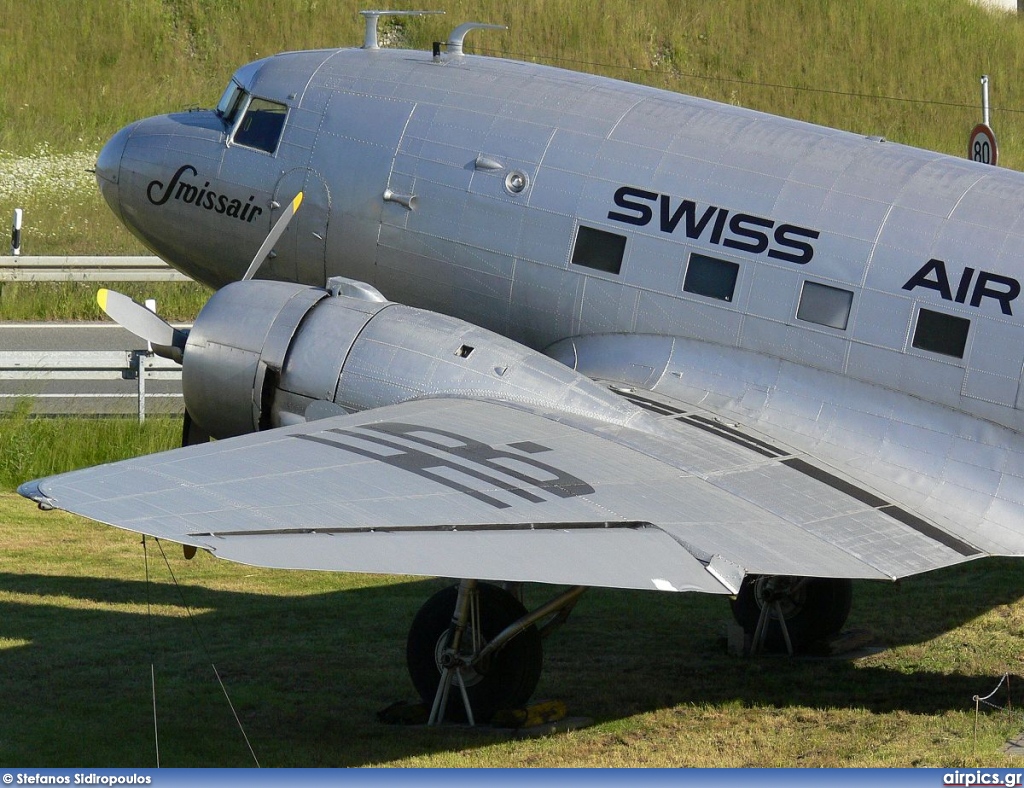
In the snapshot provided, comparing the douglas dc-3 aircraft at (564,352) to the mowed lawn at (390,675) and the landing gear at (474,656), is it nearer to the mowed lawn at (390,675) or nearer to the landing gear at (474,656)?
the landing gear at (474,656)

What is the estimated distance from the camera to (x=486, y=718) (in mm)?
9414

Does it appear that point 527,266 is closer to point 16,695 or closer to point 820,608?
point 820,608

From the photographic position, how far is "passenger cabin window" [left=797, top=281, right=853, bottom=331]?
10.2 meters

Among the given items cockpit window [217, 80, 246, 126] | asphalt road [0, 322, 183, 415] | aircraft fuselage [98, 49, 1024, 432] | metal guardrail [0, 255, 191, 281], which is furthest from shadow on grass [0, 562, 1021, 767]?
metal guardrail [0, 255, 191, 281]

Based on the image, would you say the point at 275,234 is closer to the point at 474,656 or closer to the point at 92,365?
the point at 474,656

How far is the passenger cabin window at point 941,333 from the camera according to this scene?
982 cm

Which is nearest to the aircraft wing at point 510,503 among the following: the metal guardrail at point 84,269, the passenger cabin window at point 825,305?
the passenger cabin window at point 825,305

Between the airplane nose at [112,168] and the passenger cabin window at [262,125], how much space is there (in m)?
1.37

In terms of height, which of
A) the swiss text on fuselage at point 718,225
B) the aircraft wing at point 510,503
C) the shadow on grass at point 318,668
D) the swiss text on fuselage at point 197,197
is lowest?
the shadow on grass at point 318,668

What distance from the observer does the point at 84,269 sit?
2595cm

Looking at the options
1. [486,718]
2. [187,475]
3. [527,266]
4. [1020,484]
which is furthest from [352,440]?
[1020,484]

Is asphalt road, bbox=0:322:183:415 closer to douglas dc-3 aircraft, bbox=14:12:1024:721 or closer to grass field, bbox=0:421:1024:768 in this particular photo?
grass field, bbox=0:421:1024:768

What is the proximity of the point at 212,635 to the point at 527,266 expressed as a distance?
13.3ft

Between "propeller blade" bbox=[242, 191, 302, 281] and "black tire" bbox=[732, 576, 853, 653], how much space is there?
192 inches
